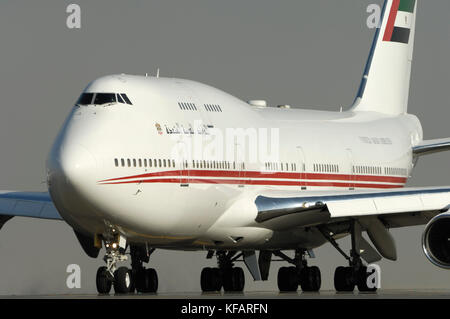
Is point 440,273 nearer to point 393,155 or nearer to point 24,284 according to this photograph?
point 393,155

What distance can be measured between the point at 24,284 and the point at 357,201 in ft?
39.9

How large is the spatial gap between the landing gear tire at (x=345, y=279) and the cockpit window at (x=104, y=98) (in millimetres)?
10532

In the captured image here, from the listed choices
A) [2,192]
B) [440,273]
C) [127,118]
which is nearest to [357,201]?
[127,118]

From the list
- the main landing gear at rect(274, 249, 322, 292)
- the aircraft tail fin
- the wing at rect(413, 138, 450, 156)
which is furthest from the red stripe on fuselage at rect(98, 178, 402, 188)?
the aircraft tail fin

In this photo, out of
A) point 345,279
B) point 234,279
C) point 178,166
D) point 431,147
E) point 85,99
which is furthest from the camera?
point 431,147

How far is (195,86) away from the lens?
1464 inches

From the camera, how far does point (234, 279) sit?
4153 cm

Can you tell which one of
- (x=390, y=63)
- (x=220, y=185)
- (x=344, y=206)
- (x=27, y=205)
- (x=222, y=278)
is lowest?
(x=222, y=278)

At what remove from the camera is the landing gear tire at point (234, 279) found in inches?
1636

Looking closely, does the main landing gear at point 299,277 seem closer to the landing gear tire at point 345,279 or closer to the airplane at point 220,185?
the airplane at point 220,185

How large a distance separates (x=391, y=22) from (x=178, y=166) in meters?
19.3

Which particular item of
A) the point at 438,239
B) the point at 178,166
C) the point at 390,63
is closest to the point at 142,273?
the point at 178,166

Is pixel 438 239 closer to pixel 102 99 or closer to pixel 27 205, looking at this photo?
pixel 102 99

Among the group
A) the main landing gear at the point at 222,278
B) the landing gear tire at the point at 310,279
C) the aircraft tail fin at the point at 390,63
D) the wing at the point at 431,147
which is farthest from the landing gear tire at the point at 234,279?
the aircraft tail fin at the point at 390,63
